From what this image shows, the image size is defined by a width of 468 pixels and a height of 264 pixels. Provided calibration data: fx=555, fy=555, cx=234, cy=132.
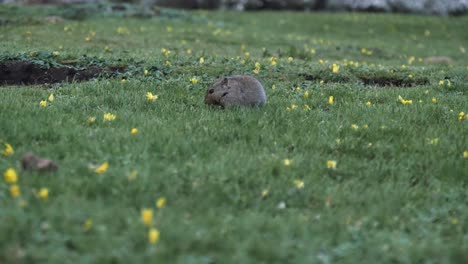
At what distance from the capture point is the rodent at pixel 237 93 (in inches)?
275

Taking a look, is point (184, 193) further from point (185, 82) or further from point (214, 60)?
point (214, 60)

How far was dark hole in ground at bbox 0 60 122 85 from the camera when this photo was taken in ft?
29.3

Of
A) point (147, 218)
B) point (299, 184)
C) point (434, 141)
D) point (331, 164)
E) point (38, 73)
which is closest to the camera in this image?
point (147, 218)

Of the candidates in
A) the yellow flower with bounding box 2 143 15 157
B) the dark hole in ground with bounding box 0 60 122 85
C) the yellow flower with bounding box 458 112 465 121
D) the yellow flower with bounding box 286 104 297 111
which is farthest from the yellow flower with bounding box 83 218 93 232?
the dark hole in ground with bounding box 0 60 122 85

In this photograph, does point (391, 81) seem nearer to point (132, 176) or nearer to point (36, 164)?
point (132, 176)

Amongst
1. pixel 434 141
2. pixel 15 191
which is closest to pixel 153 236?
pixel 15 191

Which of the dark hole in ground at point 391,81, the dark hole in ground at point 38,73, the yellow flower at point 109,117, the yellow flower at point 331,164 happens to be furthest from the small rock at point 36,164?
the dark hole in ground at point 391,81

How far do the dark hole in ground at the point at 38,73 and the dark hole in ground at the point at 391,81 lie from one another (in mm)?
4300

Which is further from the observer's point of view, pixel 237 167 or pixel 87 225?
pixel 237 167

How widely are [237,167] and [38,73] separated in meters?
5.26

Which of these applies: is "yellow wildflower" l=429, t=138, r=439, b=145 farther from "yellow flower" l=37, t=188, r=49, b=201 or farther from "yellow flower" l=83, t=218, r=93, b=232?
"yellow flower" l=37, t=188, r=49, b=201

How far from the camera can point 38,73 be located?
9.03 metres

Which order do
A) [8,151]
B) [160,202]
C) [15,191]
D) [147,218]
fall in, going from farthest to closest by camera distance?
1. [8,151]
2. [160,202]
3. [15,191]
4. [147,218]

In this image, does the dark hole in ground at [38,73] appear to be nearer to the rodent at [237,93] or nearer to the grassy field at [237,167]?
the grassy field at [237,167]
